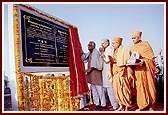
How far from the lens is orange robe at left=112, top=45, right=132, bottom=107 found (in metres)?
2.46

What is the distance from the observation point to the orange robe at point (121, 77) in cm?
246

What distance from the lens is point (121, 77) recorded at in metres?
2.46

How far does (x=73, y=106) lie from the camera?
8.31ft

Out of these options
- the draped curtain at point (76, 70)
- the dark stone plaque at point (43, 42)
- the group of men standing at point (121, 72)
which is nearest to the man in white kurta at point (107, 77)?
the group of men standing at point (121, 72)

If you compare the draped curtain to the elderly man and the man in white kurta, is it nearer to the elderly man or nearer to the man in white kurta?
the elderly man

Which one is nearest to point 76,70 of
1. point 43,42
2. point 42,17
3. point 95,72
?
point 95,72

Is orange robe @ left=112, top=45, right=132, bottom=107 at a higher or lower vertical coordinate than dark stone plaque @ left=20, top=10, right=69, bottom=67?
lower

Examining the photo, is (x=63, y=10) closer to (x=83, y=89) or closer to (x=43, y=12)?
(x=43, y=12)

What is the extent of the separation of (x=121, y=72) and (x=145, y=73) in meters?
0.17

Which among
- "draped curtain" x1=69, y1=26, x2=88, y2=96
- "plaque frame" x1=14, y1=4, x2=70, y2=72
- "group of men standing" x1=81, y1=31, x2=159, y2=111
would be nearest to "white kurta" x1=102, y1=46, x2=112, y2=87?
"group of men standing" x1=81, y1=31, x2=159, y2=111

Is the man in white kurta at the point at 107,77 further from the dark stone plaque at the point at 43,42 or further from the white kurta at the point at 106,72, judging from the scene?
the dark stone plaque at the point at 43,42

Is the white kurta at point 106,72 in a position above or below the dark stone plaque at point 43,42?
below

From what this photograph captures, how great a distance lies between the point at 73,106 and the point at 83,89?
0.15m

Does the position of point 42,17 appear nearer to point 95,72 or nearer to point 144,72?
point 95,72
